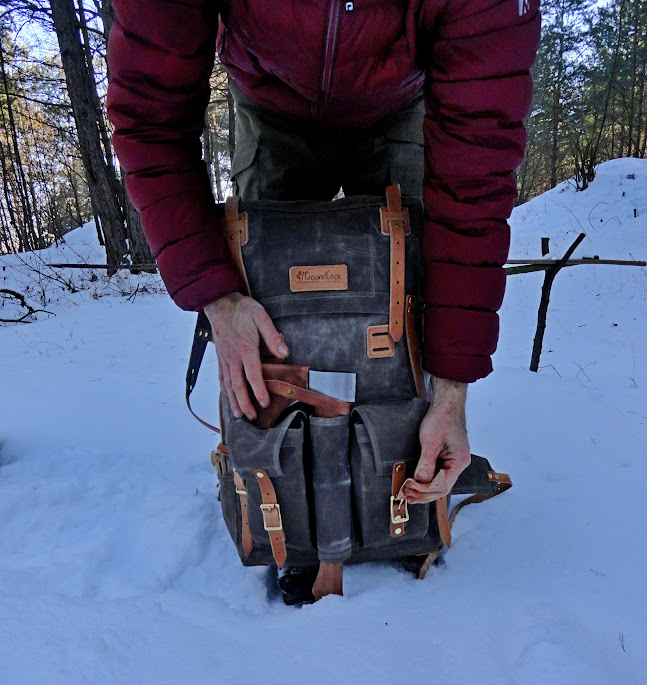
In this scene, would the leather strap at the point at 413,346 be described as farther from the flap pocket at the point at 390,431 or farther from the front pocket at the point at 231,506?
the front pocket at the point at 231,506

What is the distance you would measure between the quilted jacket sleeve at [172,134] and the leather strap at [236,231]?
0.04m

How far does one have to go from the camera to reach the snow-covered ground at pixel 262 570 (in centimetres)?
96

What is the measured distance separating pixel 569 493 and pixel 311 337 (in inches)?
44.9

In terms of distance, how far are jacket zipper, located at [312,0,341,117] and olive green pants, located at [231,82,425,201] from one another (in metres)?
0.27

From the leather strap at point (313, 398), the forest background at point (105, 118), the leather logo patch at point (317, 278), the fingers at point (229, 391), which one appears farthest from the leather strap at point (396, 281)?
the forest background at point (105, 118)

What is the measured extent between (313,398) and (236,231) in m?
0.52

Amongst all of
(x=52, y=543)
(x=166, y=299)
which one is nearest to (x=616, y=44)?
(x=166, y=299)

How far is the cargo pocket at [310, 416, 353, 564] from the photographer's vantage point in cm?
118

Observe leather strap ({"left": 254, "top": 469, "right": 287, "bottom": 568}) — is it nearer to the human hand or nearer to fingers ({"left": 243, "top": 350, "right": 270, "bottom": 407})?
fingers ({"left": 243, "top": 350, "right": 270, "bottom": 407})

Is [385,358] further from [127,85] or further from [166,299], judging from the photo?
[166,299]

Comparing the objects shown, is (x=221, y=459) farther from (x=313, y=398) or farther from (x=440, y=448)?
(x=440, y=448)

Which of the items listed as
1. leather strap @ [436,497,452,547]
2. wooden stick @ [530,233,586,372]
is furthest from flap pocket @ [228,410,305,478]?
wooden stick @ [530,233,586,372]

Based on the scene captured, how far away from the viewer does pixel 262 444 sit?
3.78ft

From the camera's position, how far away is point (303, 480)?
3.89 feet
